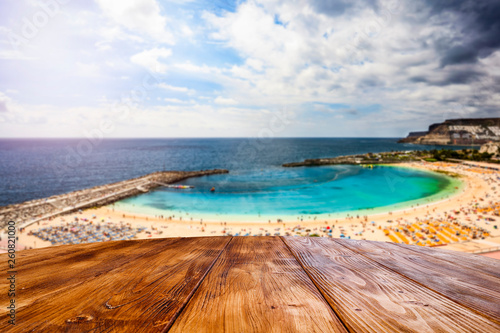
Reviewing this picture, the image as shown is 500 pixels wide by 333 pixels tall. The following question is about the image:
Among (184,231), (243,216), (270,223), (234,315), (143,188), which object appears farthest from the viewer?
(143,188)

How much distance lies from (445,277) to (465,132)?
688ft

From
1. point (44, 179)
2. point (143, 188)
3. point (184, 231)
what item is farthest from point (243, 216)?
point (44, 179)

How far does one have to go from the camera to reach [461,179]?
138 ft

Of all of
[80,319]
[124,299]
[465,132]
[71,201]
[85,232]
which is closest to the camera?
A: [80,319]

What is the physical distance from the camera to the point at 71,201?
99.2 ft

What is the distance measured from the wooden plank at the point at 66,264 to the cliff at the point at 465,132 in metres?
194

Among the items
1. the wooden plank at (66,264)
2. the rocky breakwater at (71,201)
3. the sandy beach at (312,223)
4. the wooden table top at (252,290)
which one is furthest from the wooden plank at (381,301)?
the rocky breakwater at (71,201)

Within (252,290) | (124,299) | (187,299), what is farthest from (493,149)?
(124,299)

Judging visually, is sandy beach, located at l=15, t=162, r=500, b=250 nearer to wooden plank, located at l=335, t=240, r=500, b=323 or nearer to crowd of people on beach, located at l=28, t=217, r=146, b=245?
crowd of people on beach, located at l=28, t=217, r=146, b=245

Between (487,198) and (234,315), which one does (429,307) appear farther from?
(487,198)

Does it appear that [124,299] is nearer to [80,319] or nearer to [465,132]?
[80,319]

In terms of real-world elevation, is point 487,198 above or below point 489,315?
below

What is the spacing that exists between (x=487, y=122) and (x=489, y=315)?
21025 cm

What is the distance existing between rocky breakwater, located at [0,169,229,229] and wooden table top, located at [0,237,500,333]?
30667 mm
